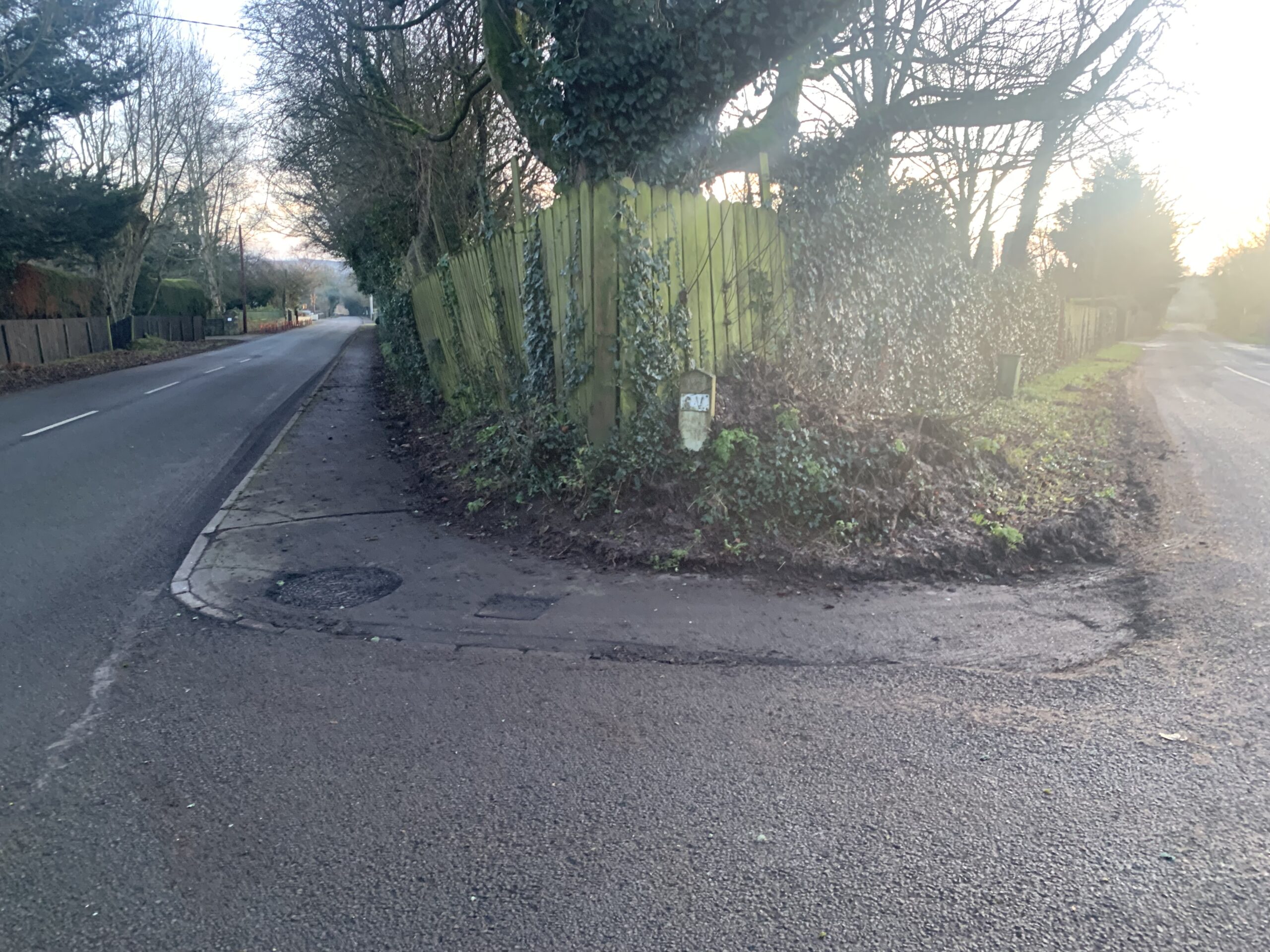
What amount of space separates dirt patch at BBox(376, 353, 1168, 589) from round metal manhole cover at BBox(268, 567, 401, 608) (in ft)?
3.73

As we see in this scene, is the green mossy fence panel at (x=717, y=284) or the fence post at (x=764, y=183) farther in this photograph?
the fence post at (x=764, y=183)

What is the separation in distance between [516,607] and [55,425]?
1167cm

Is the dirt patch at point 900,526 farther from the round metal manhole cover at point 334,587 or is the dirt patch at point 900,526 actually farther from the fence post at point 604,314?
the round metal manhole cover at point 334,587

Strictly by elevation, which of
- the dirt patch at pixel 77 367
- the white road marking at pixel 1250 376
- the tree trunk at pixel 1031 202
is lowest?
the white road marking at pixel 1250 376

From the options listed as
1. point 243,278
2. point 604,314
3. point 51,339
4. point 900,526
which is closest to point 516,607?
point 604,314

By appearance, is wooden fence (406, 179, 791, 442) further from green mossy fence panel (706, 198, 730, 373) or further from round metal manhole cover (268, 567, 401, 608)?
round metal manhole cover (268, 567, 401, 608)

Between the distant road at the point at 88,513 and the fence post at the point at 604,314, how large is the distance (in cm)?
361

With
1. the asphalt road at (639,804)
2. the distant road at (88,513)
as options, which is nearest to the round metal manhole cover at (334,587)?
the asphalt road at (639,804)

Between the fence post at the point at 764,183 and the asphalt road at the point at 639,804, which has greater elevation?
the fence post at the point at 764,183

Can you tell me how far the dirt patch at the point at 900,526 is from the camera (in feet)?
20.2

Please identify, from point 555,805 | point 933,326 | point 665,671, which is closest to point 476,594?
point 665,671

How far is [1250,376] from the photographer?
22.0 m

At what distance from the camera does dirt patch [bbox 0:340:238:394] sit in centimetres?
2109

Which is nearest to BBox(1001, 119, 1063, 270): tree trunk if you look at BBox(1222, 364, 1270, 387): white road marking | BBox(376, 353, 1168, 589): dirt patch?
BBox(1222, 364, 1270, 387): white road marking
